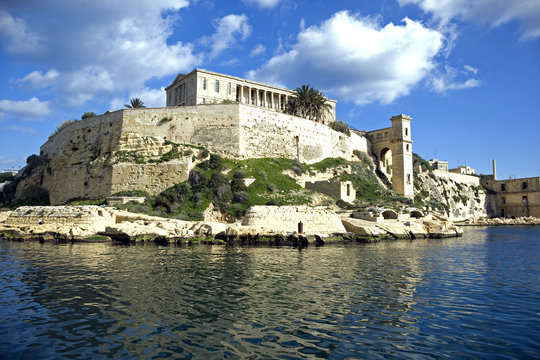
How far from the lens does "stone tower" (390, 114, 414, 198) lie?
51.6 metres

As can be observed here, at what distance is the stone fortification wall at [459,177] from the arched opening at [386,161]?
1109 centimetres

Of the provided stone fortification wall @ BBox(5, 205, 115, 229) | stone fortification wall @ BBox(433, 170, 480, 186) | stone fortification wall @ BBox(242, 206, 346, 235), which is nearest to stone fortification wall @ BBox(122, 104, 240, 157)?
stone fortification wall @ BBox(5, 205, 115, 229)

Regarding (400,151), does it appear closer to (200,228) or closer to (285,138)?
(285,138)

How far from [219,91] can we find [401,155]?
1035 inches

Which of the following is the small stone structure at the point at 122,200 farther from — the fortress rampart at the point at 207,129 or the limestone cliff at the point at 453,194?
the limestone cliff at the point at 453,194

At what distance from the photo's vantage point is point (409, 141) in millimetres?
52281

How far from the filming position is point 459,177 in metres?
67.9

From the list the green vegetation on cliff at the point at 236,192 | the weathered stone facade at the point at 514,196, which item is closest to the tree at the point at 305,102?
the green vegetation on cliff at the point at 236,192

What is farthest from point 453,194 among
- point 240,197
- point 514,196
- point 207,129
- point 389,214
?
point 240,197

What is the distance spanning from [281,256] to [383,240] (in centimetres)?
1186

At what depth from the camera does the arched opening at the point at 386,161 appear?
5531 cm

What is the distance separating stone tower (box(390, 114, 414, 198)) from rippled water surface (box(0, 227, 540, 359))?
38.5 meters

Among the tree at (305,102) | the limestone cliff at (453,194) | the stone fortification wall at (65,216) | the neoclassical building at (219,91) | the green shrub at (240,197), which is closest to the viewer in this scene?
the stone fortification wall at (65,216)

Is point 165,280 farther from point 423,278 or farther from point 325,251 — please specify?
point 325,251
